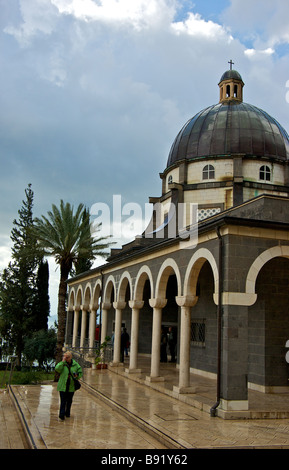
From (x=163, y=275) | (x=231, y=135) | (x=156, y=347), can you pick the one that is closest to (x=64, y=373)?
(x=156, y=347)

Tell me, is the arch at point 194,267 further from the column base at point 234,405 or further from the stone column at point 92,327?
the stone column at point 92,327

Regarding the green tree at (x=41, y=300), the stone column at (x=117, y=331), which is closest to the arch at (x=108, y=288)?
the stone column at (x=117, y=331)

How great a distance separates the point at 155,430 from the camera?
8.15m

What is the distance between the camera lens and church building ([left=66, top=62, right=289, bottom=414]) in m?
9.88

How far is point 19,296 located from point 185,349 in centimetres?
2625

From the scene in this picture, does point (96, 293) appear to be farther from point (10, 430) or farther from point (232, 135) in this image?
point (10, 430)

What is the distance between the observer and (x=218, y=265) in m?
10.1

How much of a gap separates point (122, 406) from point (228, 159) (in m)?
15.1

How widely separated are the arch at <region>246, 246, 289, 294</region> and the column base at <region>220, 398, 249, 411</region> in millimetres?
2370

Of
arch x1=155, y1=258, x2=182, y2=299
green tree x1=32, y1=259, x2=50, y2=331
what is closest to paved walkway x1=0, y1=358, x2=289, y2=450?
arch x1=155, y1=258, x2=182, y2=299

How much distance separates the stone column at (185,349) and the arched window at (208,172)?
38.6 feet

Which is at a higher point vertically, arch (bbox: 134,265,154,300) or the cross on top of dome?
the cross on top of dome

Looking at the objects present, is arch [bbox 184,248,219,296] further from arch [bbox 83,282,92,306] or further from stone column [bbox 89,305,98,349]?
arch [bbox 83,282,92,306]

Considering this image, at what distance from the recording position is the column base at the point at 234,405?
9.32 meters
